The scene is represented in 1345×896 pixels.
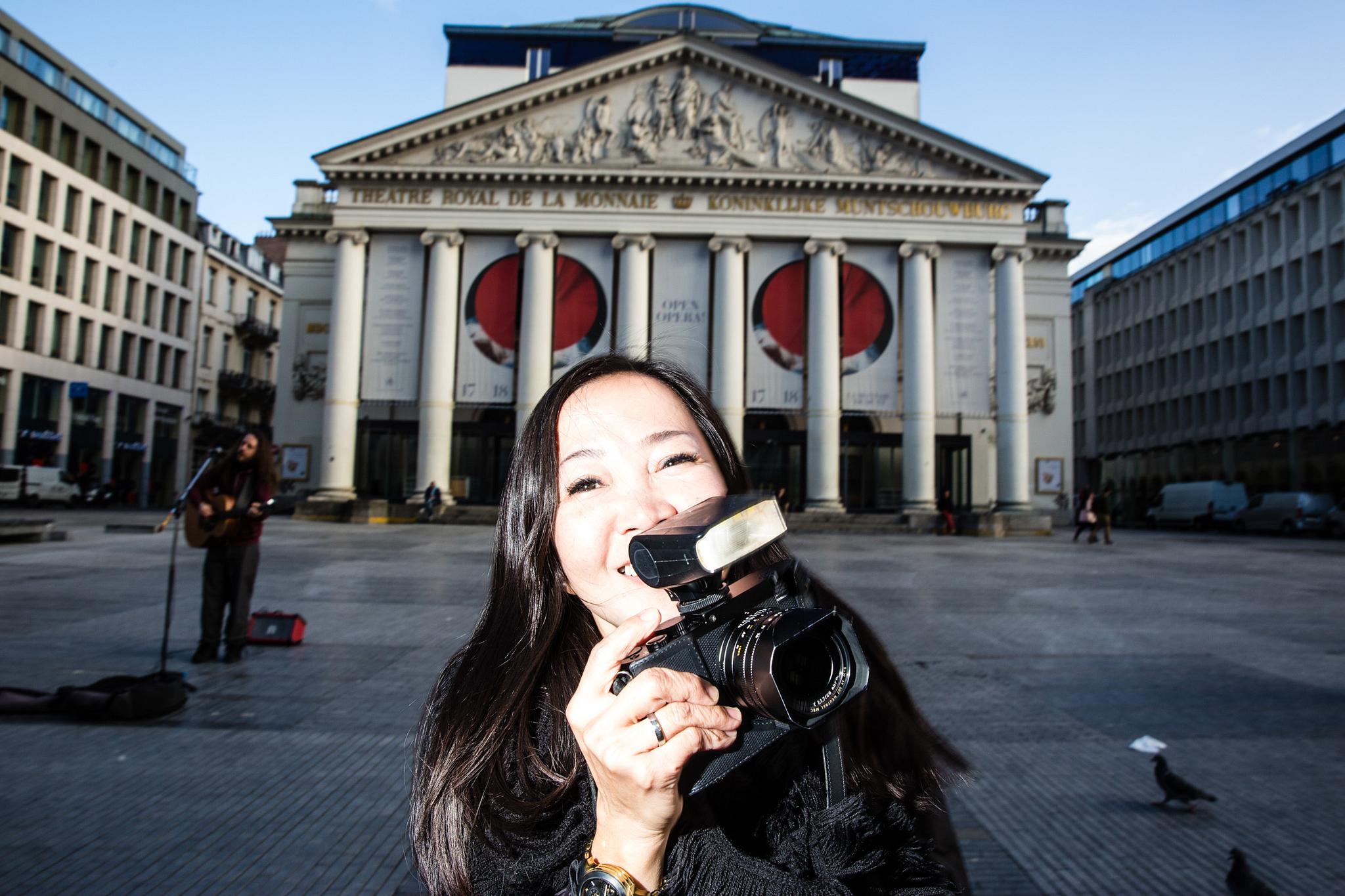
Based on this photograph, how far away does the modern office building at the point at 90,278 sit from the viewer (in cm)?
3978

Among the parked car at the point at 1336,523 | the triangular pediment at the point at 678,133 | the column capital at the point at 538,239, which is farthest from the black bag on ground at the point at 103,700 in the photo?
the parked car at the point at 1336,523

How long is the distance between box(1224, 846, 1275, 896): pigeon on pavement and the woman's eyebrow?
2.51 meters

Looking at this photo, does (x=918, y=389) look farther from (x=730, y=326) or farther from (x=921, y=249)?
(x=730, y=326)

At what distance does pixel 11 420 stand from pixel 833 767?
4847 centimetres

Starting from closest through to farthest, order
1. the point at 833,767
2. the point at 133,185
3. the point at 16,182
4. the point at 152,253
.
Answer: the point at 833,767
the point at 16,182
the point at 133,185
the point at 152,253

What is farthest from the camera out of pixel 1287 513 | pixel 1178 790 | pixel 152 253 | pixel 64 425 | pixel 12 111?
pixel 152 253

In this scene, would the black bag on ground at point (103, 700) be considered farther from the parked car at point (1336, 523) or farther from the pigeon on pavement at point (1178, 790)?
the parked car at point (1336, 523)

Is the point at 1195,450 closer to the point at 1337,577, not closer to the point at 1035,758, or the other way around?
the point at 1337,577

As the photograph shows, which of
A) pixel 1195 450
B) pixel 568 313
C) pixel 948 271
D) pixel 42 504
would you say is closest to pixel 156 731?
pixel 568 313

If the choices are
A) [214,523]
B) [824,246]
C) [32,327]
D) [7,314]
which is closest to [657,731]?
[214,523]

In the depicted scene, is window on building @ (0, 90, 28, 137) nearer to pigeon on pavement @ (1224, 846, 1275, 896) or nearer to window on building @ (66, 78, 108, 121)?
window on building @ (66, 78, 108, 121)

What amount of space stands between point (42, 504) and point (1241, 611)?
42717mm

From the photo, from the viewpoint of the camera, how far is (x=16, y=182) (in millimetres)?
39969

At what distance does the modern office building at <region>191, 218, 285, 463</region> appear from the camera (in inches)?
2224
